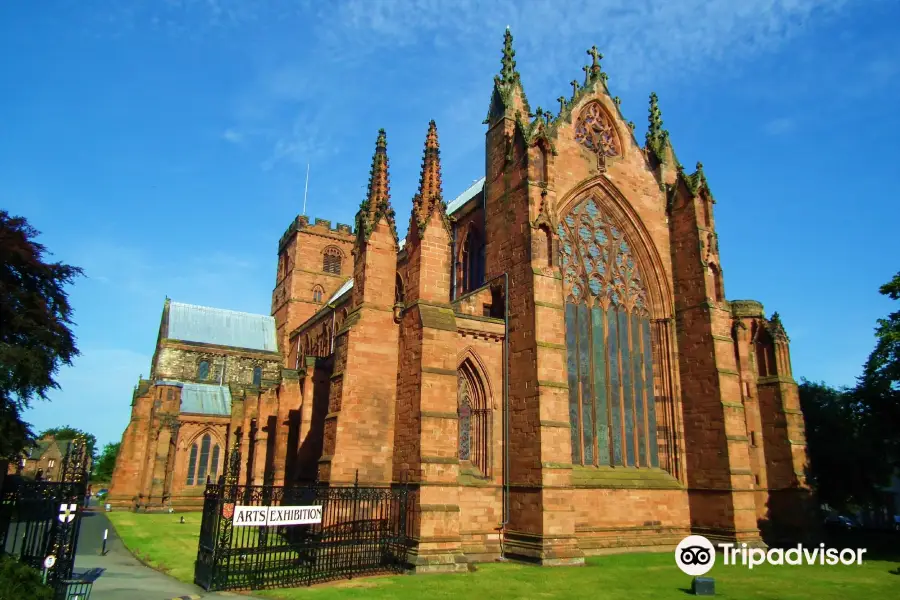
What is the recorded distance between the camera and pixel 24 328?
14.0 metres

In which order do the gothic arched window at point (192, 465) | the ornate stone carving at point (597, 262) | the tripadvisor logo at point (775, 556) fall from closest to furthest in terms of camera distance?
the tripadvisor logo at point (775, 556) < the ornate stone carving at point (597, 262) < the gothic arched window at point (192, 465)

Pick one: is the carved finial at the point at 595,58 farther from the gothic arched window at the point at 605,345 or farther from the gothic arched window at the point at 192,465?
the gothic arched window at the point at 192,465

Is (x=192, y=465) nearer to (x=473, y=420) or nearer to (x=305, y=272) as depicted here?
(x=305, y=272)

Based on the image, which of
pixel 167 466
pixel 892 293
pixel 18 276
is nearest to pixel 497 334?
pixel 18 276

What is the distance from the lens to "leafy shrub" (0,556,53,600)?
8.87 m

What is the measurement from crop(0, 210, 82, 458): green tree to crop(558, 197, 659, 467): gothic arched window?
609 inches

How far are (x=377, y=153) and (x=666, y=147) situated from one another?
1303cm

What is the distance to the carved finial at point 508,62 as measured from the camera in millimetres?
24266

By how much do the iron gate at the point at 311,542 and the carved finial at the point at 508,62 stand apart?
16269 mm

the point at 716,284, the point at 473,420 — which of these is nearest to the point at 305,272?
the point at 473,420

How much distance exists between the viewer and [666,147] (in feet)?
89.7

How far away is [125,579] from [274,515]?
4.34 metres

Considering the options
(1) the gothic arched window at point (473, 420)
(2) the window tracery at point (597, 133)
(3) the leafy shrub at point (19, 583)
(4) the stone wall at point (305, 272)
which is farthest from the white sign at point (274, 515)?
(4) the stone wall at point (305, 272)

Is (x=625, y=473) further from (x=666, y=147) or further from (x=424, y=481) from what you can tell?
(x=666, y=147)
